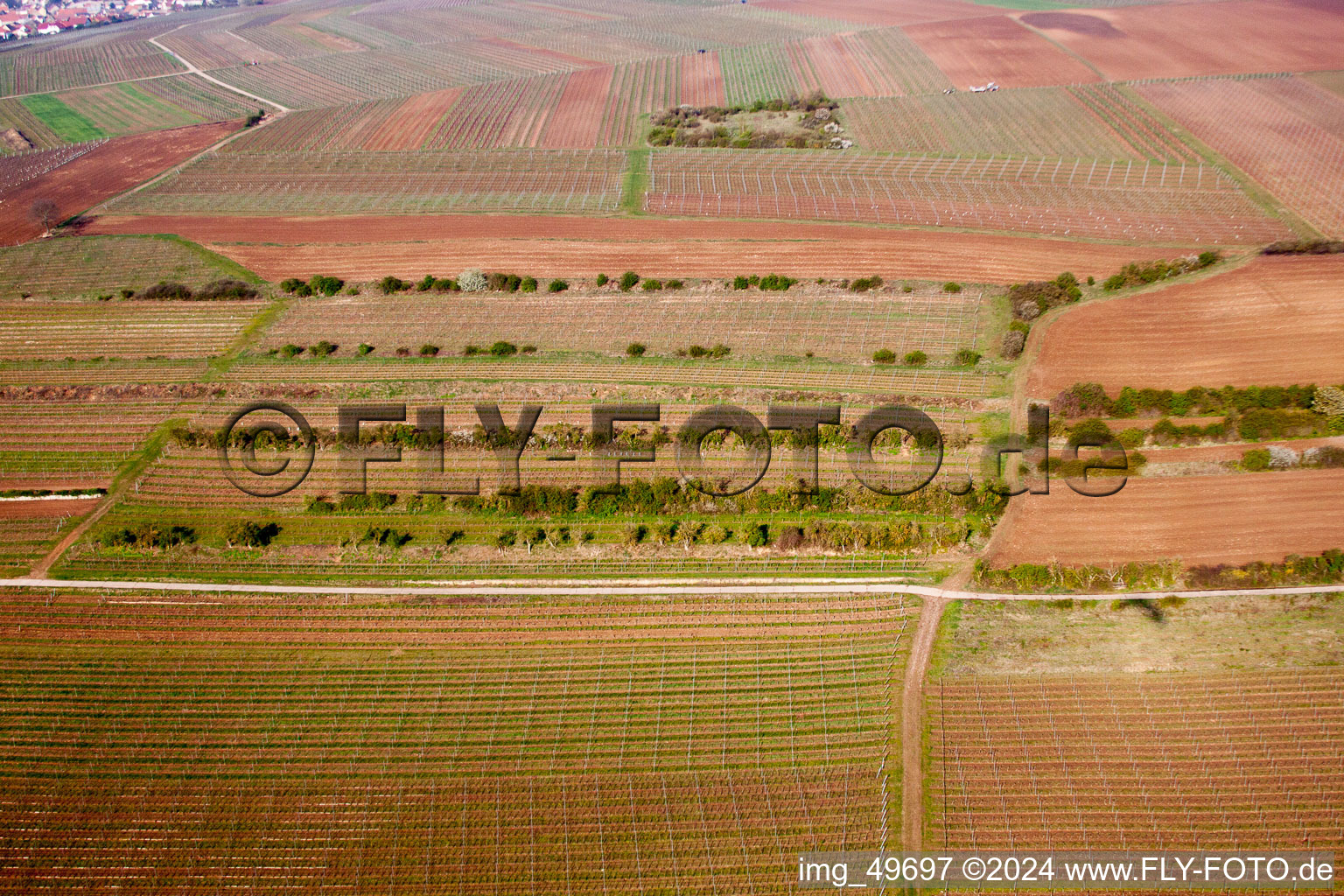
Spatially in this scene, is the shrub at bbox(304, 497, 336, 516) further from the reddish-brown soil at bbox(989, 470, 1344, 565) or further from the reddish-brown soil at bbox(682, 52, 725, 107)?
the reddish-brown soil at bbox(682, 52, 725, 107)

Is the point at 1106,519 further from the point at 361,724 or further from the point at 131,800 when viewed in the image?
the point at 131,800

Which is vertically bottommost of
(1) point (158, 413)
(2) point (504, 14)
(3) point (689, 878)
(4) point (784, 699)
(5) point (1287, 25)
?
(3) point (689, 878)

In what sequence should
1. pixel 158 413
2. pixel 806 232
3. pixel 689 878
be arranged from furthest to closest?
pixel 806 232 → pixel 158 413 → pixel 689 878

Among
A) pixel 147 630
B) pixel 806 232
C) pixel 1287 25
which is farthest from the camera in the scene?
pixel 1287 25

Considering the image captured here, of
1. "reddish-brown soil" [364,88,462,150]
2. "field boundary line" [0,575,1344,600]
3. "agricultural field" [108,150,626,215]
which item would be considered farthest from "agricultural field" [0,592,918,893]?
"reddish-brown soil" [364,88,462,150]

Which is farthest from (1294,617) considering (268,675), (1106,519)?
(268,675)

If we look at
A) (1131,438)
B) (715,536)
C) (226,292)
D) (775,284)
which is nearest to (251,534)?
(715,536)

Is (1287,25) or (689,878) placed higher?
(1287,25)

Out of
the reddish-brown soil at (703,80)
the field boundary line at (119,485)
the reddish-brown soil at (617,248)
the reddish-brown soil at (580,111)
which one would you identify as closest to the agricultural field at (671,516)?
the field boundary line at (119,485)
